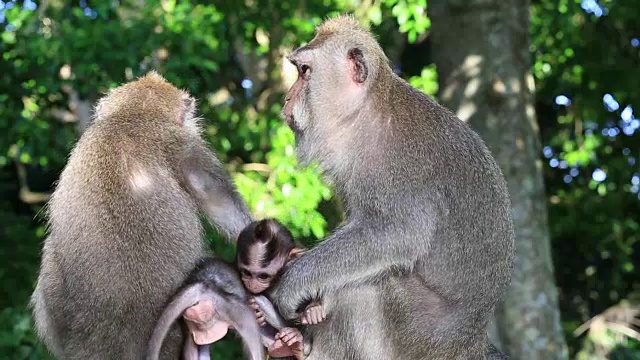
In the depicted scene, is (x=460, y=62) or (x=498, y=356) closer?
(x=498, y=356)

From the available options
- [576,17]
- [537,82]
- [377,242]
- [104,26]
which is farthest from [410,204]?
[537,82]

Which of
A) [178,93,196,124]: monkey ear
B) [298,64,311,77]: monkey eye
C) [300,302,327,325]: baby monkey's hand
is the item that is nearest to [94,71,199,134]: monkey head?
[178,93,196,124]: monkey ear

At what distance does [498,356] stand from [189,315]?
167 centimetres

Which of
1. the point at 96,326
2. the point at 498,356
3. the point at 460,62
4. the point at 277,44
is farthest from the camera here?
the point at 277,44

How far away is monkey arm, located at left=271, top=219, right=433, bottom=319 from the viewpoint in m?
4.36

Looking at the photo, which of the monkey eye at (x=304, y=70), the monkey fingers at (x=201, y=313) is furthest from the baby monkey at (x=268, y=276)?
→ the monkey eye at (x=304, y=70)

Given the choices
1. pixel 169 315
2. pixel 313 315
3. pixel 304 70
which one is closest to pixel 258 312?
pixel 313 315

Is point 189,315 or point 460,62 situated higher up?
point 189,315

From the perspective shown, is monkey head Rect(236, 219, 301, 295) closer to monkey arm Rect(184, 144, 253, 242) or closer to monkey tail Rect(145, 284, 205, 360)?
monkey arm Rect(184, 144, 253, 242)

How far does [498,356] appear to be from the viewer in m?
4.87

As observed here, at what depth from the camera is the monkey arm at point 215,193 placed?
4.49 metres

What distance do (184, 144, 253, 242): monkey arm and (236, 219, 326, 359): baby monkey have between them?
0.78ft

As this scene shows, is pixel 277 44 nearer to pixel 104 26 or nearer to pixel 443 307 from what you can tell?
pixel 104 26

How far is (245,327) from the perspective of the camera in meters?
4.12
